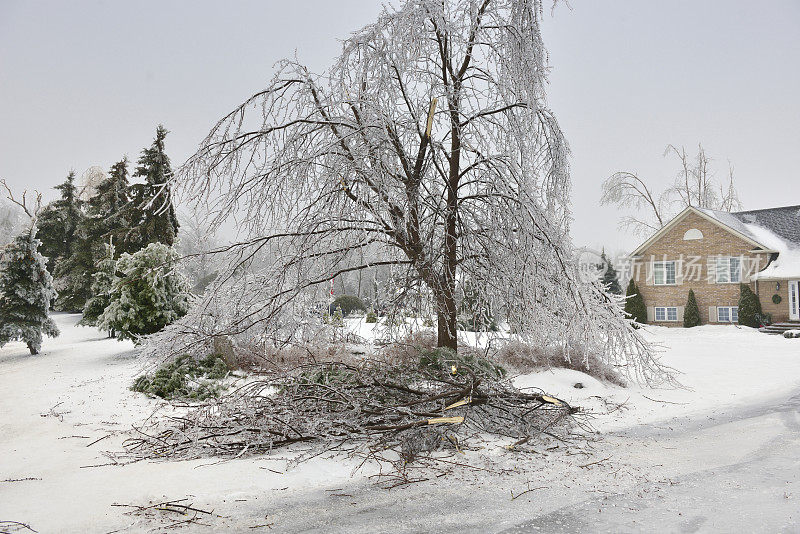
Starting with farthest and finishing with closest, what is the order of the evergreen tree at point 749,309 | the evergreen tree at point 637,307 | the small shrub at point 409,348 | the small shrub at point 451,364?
the evergreen tree at point 637,307, the evergreen tree at point 749,309, the small shrub at point 409,348, the small shrub at point 451,364

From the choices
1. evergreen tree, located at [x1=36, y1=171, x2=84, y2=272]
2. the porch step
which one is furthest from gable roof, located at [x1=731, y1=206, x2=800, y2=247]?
evergreen tree, located at [x1=36, y1=171, x2=84, y2=272]

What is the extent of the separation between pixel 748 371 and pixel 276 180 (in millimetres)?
11249

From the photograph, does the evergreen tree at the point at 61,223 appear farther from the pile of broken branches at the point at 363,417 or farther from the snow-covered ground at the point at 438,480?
the pile of broken branches at the point at 363,417

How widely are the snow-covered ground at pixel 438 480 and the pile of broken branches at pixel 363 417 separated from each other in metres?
0.30

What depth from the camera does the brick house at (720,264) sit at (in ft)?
77.1

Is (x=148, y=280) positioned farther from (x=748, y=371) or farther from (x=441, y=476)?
(x=748, y=371)

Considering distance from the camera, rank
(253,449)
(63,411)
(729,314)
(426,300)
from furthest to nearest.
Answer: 1. (729,314)
2. (426,300)
3. (63,411)
4. (253,449)

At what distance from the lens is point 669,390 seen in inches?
371

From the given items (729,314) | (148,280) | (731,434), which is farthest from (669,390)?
(729,314)

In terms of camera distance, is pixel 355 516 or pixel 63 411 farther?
pixel 63 411

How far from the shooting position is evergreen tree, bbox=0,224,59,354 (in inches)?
579

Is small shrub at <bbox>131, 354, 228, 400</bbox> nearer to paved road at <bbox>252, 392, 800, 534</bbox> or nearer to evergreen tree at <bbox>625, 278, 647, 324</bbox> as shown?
paved road at <bbox>252, 392, 800, 534</bbox>

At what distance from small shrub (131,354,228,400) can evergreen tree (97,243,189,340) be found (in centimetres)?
397

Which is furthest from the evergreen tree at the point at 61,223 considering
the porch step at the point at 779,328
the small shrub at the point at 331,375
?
the porch step at the point at 779,328
